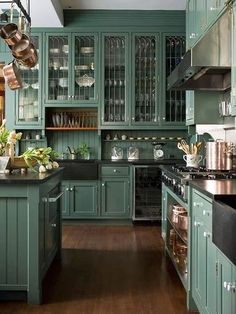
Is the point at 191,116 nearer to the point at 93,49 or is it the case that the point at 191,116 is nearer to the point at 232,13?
the point at 232,13

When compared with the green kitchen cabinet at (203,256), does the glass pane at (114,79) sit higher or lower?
higher

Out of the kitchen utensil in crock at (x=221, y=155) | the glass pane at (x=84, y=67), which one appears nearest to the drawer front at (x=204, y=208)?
the kitchen utensil in crock at (x=221, y=155)

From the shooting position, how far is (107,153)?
20.8ft

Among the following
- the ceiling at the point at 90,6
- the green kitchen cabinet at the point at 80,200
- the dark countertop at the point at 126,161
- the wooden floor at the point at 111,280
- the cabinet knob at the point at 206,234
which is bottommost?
the wooden floor at the point at 111,280

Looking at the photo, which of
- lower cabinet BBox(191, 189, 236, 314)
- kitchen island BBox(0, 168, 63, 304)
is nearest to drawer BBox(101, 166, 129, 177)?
kitchen island BBox(0, 168, 63, 304)

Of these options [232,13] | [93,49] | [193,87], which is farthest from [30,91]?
[232,13]

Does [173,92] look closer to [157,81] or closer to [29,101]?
[157,81]

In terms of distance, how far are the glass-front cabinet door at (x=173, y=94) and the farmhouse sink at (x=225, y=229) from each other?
4.57m

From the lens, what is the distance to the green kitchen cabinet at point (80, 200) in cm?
580

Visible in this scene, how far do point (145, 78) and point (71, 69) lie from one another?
1.06 metres

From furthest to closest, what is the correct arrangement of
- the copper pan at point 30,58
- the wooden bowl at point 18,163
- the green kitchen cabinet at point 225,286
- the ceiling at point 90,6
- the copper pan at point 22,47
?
the ceiling at point 90,6, the copper pan at point 30,58, the copper pan at point 22,47, the wooden bowl at point 18,163, the green kitchen cabinet at point 225,286

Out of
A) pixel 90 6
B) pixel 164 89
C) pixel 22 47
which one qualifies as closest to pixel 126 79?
pixel 164 89

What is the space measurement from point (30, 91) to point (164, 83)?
1.93 meters

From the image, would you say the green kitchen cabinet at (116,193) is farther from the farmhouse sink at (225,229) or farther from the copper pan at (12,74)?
the farmhouse sink at (225,229)
